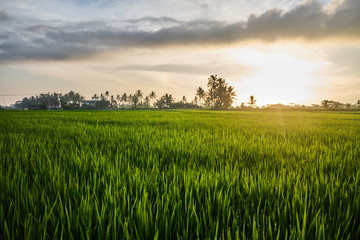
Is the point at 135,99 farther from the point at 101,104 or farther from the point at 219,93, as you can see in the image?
the point at 219,93

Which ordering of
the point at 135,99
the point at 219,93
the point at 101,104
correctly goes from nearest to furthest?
the point at 219,93 → the point at 101,104 → the point at 135,99

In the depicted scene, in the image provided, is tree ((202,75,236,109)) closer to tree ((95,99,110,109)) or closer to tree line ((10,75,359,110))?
tree line ((10,75,359,110))

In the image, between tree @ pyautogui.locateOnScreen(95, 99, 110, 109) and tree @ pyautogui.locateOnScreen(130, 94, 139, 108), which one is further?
tree @ pyautogui.locateOnScreen(130, 94, 139, 108)

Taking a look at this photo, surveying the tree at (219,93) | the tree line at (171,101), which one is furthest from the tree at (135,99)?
the tree at (219,93)

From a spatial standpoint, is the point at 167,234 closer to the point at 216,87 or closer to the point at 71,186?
the point at 71,186

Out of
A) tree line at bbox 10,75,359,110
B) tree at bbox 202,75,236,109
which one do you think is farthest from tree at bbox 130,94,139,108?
tree at bbox 202,75,236,109

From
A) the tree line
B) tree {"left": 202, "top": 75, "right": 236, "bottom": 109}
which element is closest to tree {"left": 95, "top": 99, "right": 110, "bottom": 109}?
the tree line

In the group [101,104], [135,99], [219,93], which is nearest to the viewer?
[219,93]

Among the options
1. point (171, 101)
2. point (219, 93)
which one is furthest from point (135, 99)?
point (219, 93)

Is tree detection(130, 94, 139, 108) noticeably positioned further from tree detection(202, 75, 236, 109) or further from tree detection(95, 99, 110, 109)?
tree detection(202, 75, 236, 109)

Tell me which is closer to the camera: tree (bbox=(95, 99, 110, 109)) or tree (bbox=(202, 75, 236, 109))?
tree (bbox=(202, 75, 236, 109))

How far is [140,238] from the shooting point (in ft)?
2.27

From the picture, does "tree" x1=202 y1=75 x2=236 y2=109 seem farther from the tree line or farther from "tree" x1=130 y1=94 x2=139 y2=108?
"tree" x1=130 y1=94 x2=139 y2=108

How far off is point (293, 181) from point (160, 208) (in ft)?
3.51
